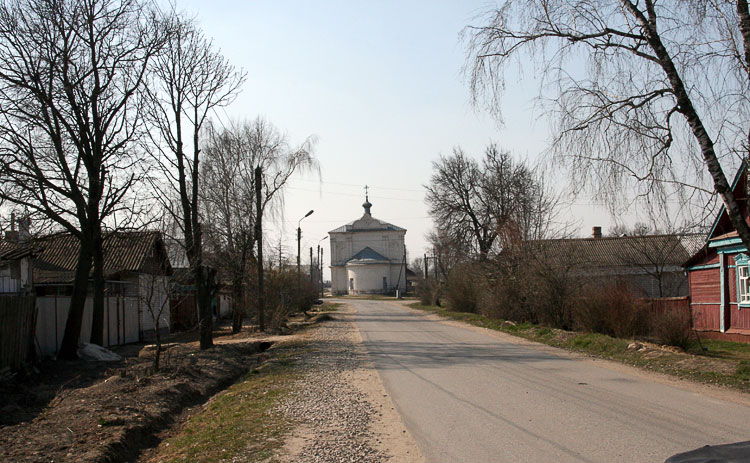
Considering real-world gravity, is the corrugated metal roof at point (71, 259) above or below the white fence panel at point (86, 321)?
above

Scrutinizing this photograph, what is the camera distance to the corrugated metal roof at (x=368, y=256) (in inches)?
3547

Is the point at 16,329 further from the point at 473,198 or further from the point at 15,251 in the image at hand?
the point at 473,198

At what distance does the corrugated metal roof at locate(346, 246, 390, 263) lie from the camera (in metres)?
90.1

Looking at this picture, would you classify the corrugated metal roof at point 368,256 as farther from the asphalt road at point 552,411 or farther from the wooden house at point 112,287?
the asphalt road at point 552,411

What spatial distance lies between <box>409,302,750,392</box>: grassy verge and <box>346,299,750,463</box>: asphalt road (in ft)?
2.70

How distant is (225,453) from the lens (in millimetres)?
6801

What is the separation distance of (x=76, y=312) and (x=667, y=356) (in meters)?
15.4

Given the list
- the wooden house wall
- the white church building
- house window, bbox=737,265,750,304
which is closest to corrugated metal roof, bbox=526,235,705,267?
the wooden house wall

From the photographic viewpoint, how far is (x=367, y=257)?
91.6 metres

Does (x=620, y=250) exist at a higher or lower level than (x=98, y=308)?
higher

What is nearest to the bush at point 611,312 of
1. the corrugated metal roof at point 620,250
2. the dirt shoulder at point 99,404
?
the corrugated metal roof at point 620,250

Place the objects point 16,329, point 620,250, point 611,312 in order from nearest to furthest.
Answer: point 16,329 < point 611,312 < point 620,250

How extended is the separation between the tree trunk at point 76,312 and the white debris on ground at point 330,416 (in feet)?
22.6

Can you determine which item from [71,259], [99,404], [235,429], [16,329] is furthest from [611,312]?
[71,259]
